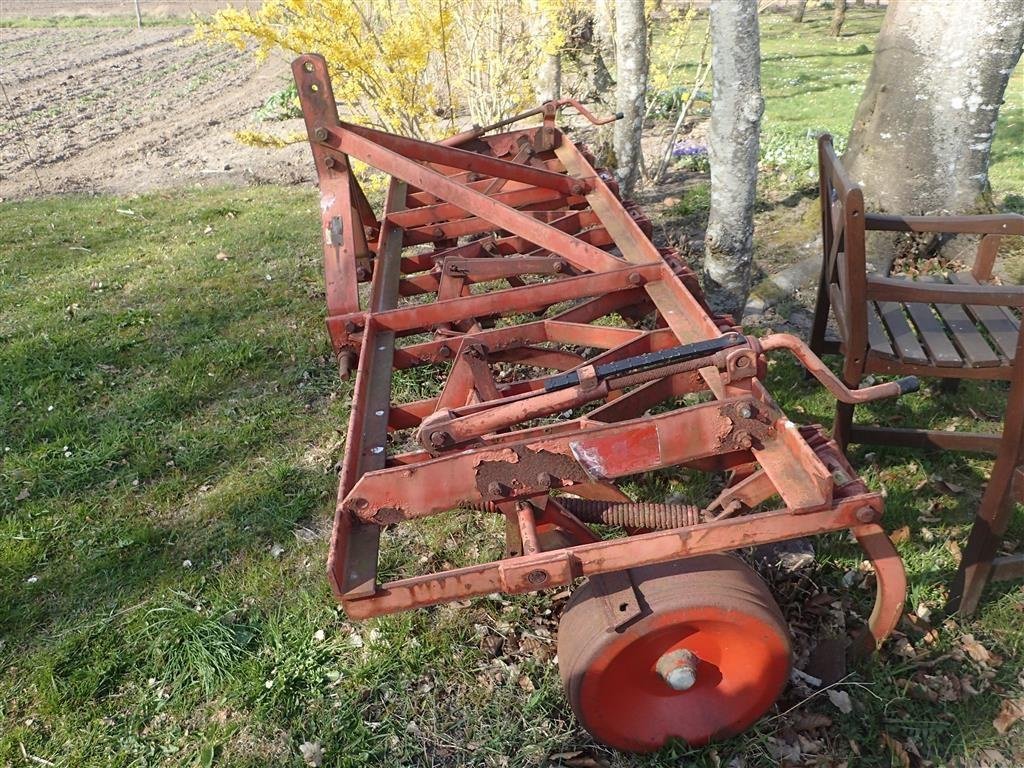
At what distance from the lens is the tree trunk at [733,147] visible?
3.55 m

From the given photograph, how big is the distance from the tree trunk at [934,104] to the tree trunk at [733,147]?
1.44m

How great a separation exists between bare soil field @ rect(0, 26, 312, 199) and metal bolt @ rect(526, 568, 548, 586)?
31.3ft

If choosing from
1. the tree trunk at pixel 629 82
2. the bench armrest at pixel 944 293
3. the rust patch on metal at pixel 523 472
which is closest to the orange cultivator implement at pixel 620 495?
the rust patch on metal at pixel 523 472

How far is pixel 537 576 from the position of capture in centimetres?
192

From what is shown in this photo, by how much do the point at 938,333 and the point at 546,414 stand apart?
2122mm

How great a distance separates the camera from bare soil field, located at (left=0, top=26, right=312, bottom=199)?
1066cm

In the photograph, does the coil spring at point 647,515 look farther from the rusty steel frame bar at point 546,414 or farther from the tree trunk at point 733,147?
the tree trunk at point 733,147

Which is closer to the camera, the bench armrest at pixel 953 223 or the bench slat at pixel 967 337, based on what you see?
the bench slat at pixel 967 337

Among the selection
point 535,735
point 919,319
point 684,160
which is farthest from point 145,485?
point 684,160

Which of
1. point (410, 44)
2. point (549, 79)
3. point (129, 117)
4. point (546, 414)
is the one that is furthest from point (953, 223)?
point (129, 117)

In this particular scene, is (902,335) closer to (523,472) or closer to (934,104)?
(523,472)

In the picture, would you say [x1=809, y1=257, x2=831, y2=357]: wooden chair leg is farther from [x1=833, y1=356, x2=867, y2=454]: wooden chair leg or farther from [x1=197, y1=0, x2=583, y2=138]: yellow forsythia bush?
[x1=197, y1=0, x2=583, y2=138]: yellow forsythia bush

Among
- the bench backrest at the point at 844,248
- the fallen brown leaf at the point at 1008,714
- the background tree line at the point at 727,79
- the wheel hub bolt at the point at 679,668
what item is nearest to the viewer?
the wheel hub bolt at the point at 679,668

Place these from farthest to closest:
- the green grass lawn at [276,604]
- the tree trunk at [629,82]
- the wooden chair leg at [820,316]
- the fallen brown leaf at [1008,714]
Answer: the tree trunk at [629,82] → the wooden chair leg at [820,316] → the green grass lawn at [276,604] → the fallen brown leaf at [1008,714]
